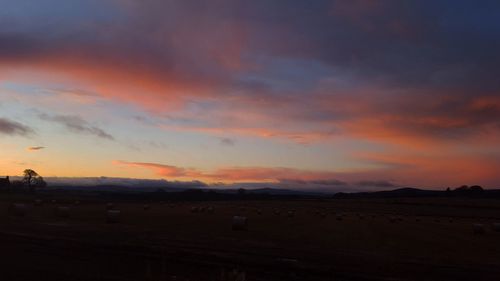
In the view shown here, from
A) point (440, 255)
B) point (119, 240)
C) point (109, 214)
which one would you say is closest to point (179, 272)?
point (119, 240)

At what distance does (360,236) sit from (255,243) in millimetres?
10102

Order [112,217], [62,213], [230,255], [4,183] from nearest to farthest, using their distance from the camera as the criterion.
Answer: [230,255] < [112,217] < [62,213] < [4,183]

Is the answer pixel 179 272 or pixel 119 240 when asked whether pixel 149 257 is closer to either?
pixel 179 272

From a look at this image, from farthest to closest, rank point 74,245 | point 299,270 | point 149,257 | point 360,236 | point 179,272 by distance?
point 360,236 < point 74,245 < point 149,257 < point 299,270 < point 179,272

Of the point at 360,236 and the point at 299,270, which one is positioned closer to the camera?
the point at 299,270

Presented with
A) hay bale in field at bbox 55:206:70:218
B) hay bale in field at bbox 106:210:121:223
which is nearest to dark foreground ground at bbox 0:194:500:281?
hay bale in field at bbox 106:210:121:223

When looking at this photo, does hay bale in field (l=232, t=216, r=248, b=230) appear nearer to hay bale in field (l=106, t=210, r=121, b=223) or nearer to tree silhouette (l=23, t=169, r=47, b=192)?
hay bale in field (l=106, t=210, r=121, b=223)

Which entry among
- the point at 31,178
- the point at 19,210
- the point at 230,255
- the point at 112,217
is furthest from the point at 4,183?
the point at 230,255

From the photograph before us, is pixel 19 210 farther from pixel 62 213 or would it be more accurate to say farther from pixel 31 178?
pixel 31 178

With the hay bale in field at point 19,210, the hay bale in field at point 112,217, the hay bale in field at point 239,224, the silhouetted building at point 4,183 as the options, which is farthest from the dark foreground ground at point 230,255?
the silhouetted building at point 4,183

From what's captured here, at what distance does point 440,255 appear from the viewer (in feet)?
93.9

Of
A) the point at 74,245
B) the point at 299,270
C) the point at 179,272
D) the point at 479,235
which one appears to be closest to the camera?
the point at 179,272

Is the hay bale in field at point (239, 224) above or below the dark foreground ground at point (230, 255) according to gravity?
above

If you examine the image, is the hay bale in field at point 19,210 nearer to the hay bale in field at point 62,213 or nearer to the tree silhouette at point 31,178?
the hay bale in field at point 62,213
